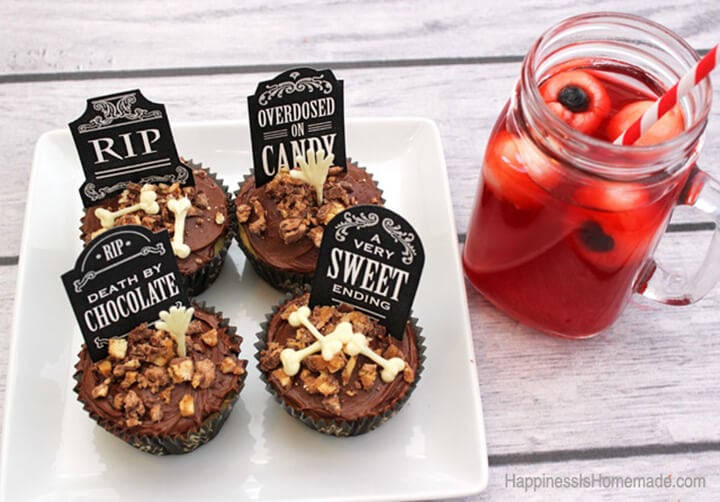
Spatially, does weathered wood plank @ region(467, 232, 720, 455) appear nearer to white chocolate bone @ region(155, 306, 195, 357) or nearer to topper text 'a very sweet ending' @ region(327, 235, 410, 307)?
topper text 'a very sweet ending' @ region(327, 235, 410, 307)

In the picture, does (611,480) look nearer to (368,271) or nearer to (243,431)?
(368,271)

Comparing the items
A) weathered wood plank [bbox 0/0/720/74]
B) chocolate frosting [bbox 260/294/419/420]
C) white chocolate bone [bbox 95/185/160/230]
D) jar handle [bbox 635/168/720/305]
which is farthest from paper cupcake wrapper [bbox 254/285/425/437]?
weathered wood plank [bbox 0/0/720/74]

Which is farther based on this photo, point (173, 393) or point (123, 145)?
point (123, 145)

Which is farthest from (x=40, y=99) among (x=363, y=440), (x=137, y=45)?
(x=363, y=440)

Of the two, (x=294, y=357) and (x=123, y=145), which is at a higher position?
(x=123, y=145)

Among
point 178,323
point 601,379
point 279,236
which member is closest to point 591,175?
point 601,379

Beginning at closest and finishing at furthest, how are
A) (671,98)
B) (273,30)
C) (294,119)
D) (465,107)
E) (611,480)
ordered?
(671,98) < (611,480) < (294,119) < (465,107) < (273,30)
